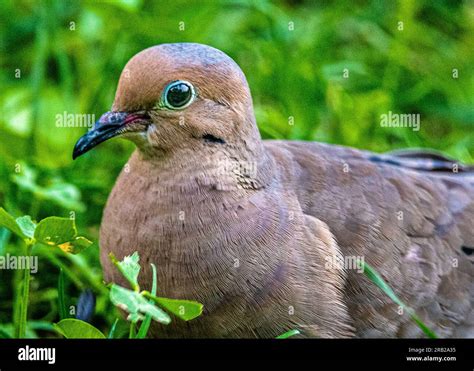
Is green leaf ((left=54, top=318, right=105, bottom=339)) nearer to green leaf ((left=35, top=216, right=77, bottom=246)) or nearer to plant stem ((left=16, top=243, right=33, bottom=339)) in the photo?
plant stem ((left=16, top=243, right=33, bottom=339))

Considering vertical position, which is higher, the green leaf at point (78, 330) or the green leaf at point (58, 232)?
the green leaf at point (58, 232)

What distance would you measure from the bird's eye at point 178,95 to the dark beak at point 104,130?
154mm

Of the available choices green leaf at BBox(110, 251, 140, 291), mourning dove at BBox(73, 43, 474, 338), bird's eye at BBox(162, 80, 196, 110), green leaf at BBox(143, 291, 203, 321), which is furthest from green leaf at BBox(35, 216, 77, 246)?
bird's eye at BBox(162, 80, 196, 110)

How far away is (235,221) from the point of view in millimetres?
3789

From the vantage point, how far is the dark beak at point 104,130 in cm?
374

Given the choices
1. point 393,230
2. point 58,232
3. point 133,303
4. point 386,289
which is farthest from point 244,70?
point 133,303

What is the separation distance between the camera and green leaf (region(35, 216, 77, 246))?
130 inches

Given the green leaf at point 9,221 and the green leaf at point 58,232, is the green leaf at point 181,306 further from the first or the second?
the green leaf at point 9,221

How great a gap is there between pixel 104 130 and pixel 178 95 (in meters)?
0.31

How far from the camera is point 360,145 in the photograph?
5.52 m

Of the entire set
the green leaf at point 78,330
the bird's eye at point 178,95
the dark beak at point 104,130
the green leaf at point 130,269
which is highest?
the bird's eye at point 178,95

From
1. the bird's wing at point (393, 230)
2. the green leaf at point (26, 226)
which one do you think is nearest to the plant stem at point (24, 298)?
the green leaf at point (26, 226)

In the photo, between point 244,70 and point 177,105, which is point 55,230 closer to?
point 177,105
